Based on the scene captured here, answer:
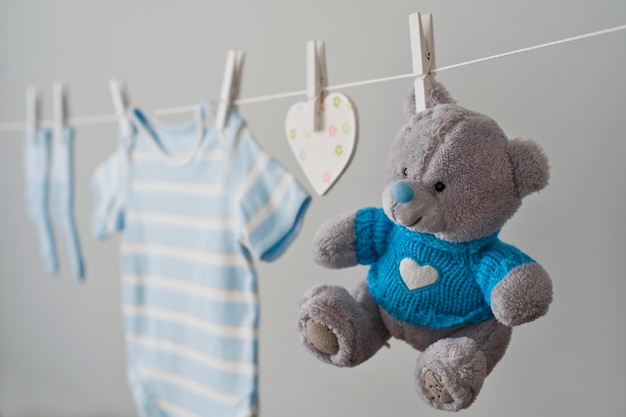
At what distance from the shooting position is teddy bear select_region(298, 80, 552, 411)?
2.28 ft

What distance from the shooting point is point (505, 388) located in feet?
3.20

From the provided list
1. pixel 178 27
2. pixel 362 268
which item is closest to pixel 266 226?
pixel 362 268

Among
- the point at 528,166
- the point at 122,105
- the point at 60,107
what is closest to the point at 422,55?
the point at 528,166

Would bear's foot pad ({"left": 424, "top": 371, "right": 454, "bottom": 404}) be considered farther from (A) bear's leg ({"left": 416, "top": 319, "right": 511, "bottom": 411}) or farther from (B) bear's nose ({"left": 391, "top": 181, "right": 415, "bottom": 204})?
(B) bear's nose ({"left": 391, "top": 181, "right": 415, "bottom": 204})

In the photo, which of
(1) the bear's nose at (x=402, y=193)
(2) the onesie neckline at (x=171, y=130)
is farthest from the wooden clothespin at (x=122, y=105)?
(1) the bear's nose at (x=402, y=193)

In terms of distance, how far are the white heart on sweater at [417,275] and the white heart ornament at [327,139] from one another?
0.19 metres

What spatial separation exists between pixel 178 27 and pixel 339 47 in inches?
16.8

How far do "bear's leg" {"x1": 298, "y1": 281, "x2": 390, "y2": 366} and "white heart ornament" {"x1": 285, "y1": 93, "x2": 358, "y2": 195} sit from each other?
0.17m

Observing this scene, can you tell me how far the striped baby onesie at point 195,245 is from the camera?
1035 mm

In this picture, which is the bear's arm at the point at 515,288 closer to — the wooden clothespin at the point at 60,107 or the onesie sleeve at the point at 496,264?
the onesie sleeve at the point at 496,264

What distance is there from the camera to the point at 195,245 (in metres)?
1.14

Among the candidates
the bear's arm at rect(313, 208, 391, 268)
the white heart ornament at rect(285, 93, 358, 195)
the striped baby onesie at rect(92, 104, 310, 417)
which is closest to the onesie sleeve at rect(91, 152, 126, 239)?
the striped baby onesie at rect(92, 104, 310, 417)

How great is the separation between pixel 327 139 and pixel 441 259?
249 mm

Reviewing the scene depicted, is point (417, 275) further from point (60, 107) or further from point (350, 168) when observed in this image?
point (60, 107)
